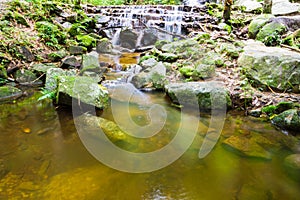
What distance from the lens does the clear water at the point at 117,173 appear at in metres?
2.52

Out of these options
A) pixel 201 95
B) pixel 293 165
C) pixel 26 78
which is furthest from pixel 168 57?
pixel 293 165

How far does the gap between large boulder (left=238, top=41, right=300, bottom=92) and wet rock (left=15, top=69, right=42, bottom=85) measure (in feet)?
17.7

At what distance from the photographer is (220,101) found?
463 cm

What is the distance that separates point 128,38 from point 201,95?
20.7 ft

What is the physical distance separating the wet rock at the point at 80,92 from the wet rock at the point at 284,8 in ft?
26.0

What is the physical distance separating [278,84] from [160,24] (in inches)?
268

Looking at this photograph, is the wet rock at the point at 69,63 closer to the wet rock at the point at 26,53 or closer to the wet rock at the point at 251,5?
the wet rock at the point at 26,53

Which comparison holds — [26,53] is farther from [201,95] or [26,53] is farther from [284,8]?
[284,8]

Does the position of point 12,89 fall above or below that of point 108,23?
below

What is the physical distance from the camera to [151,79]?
5.83 meters

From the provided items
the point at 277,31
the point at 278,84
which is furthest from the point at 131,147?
the point at 277,31

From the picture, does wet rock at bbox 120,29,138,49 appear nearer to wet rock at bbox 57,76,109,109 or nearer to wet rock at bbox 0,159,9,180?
wet rock at bbox 57,76,109,109

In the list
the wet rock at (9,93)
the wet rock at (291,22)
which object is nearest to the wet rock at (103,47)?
the wet rock at (9,93)

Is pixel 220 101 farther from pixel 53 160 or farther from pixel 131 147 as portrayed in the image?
pixel 53 160
